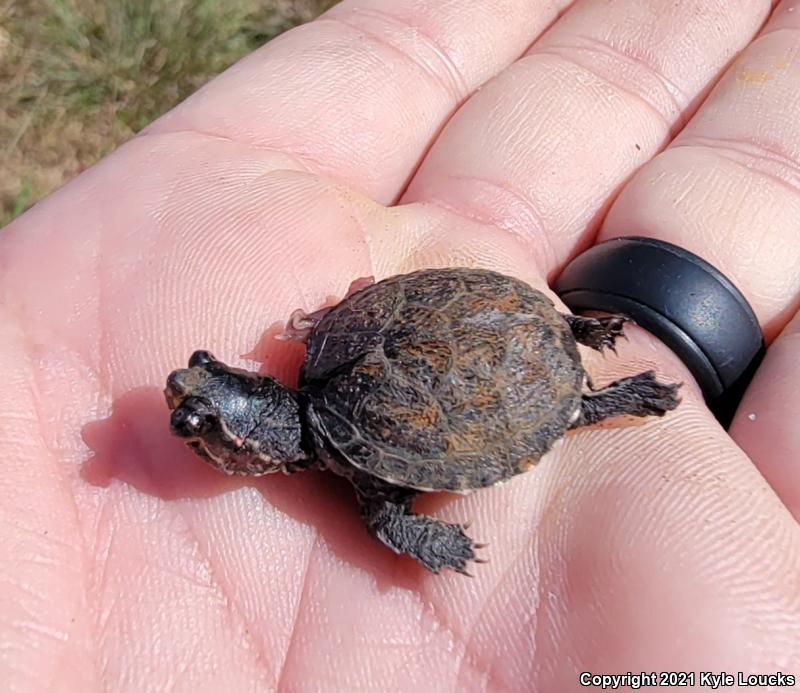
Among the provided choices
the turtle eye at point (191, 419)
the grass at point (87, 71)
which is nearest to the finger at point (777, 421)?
the turtle eye at point (191, 419)

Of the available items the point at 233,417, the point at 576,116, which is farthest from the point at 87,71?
the point at 233,417

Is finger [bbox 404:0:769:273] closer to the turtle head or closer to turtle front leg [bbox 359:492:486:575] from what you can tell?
the turtle head

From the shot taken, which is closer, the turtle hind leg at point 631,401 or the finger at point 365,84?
the turtle hind leg at point 631,401

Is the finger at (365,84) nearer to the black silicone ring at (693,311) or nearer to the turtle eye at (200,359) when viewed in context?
the turtle eye at (200,359)

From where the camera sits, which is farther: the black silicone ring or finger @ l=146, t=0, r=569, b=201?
finger @ l=146, t=0, r=569, b=201

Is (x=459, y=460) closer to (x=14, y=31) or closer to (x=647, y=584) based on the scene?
(x=647, y=584)

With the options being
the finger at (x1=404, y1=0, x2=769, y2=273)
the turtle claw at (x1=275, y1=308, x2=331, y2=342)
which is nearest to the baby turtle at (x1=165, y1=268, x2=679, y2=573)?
the turtle claw at (x1=275, y1=308, x2=331, y2=342)
